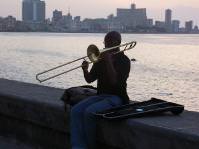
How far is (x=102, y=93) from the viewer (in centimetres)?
573

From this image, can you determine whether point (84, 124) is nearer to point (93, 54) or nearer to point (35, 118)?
point (93, 54)

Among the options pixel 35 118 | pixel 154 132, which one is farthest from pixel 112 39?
pixel 154 132

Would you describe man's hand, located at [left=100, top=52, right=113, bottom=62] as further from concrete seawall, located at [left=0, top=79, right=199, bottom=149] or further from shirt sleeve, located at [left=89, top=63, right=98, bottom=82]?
concrete seawall, located at [left=0, top=79, right=199, bottom=149]

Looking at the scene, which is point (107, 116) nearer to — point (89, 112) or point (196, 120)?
point (89, 112)

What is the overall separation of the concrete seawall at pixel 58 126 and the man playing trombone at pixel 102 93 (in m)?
0.14

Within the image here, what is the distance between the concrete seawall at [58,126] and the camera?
4711 millimetres

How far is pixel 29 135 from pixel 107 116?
4.40ft

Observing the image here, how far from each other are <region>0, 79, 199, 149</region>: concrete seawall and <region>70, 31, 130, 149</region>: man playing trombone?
141mm

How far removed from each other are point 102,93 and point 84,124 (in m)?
0.49

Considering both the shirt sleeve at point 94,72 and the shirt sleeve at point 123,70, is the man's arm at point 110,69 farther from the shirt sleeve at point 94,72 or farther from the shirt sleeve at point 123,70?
the shirt sleeve at point 94,72

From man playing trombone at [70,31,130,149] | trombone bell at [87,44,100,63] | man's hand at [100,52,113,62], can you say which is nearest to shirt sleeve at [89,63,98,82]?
man playing trombone at [70,31,130,149]

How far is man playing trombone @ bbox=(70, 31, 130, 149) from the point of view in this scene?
17.5 ft

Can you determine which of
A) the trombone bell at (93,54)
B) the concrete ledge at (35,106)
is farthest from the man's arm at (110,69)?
the concrete ledge at (35,106)

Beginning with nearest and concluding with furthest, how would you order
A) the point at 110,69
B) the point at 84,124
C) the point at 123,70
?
the point at 84,124, the point at 110,69, the point at 123,70
